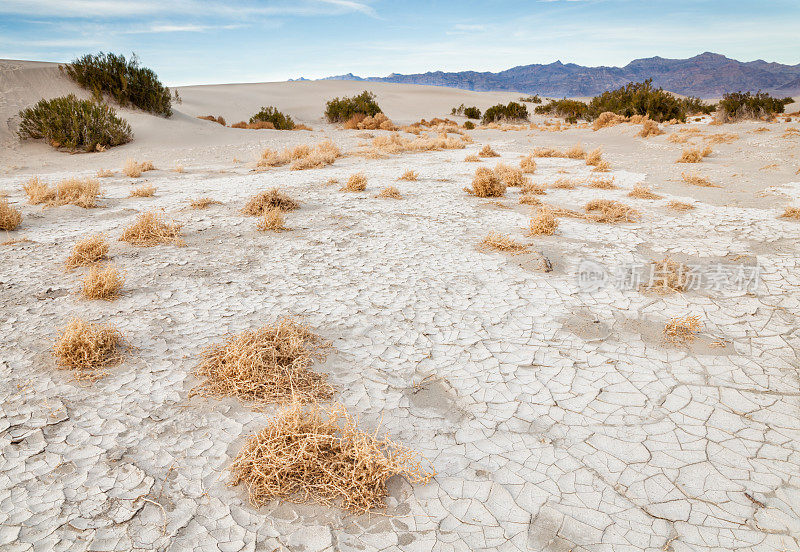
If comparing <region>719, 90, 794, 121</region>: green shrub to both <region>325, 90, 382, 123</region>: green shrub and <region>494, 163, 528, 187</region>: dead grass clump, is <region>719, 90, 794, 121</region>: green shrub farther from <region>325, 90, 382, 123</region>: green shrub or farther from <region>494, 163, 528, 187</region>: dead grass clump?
<region>325, 90, 382, 123</region>: green shrub

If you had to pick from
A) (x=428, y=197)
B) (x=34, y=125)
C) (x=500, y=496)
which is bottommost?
(x=500, y=496)

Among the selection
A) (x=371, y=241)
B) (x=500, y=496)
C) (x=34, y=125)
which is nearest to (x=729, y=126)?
(x=371, y=241)

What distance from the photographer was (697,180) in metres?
9.22

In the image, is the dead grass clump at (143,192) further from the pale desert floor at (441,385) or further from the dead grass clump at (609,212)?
the dead grass clump at (609,212)

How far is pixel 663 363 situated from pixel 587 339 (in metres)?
0.58

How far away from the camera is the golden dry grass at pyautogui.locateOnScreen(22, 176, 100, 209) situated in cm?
762

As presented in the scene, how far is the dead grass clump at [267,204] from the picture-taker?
7.34 metres

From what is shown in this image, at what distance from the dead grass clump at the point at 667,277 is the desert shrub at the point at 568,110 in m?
25.2

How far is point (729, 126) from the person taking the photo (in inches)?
696

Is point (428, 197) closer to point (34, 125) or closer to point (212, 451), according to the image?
point (212, 451)

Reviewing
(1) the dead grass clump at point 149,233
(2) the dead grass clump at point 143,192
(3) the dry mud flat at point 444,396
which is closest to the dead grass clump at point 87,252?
(3) the dry mud flat at point 444,396

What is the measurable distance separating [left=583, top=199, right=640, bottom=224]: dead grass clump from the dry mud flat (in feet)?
2.19

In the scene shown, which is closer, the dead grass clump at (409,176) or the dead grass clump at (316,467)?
the dead grass clump at (316,467)

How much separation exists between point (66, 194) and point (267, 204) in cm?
356
